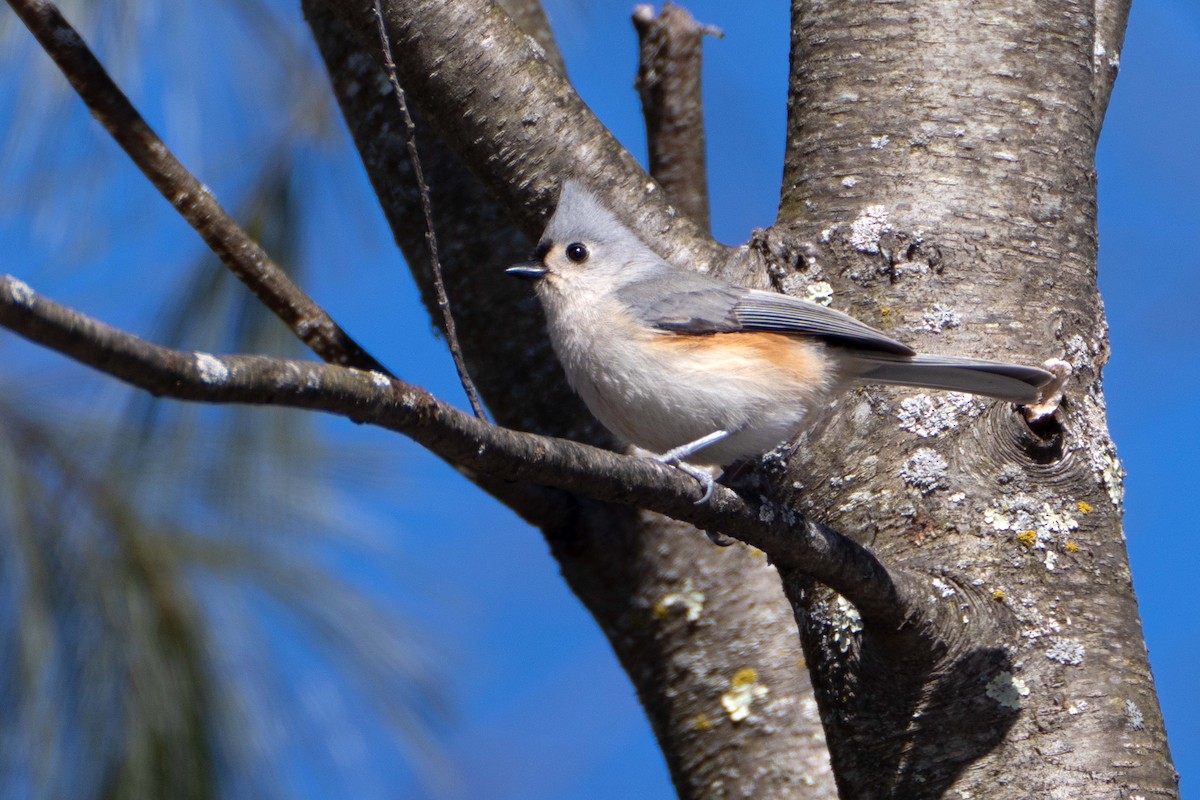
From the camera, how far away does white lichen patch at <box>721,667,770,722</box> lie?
2.28 metres

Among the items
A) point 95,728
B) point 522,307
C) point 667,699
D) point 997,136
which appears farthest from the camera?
point 522,307

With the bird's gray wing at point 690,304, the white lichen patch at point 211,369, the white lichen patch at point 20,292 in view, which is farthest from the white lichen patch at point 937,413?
the white lichen patch at point 20,292

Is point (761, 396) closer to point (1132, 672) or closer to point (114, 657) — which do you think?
point (1132, 672)

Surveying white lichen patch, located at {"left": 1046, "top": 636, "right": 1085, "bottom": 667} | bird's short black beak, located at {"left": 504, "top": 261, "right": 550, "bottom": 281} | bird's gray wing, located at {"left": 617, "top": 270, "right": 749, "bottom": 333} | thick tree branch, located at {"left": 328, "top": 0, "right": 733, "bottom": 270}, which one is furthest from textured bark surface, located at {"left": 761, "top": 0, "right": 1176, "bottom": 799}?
bird's short black beak, located at {"left": 504, "top": 261, "right": 550, "bottom": 281}

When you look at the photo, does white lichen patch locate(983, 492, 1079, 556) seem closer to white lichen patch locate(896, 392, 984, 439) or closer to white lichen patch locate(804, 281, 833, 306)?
white lichen patch locate(896, 392, 984, 439)

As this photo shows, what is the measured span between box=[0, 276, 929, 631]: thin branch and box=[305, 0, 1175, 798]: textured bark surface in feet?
0.59

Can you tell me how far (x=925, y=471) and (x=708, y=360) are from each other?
42 cm

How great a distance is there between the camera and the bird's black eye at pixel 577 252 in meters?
2.16

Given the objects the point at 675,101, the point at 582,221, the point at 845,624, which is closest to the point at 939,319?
the point at 845,624

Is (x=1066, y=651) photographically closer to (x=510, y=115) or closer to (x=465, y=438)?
(x=465, y=438)

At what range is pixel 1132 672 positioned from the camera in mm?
1629

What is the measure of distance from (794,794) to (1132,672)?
753 millimetres

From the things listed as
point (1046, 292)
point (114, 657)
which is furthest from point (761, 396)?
point (114, 657)

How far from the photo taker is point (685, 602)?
7.85ft
